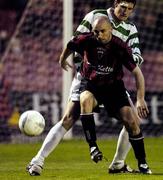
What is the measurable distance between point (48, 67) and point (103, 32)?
7950 mm

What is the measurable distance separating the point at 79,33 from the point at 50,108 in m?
6.51

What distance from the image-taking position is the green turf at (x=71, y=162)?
27.3ft

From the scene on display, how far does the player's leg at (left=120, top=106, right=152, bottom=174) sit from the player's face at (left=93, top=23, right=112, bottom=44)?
27.0 inches

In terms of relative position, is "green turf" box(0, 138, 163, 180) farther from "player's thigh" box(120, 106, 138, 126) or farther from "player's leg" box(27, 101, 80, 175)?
"player's thigh" box(120, 106, 138, 126)

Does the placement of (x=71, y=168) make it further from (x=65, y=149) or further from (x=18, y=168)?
(x=65, y=149)

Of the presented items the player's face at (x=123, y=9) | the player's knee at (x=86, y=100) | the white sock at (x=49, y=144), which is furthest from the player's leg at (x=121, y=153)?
the player's face at (x=123, y=9)

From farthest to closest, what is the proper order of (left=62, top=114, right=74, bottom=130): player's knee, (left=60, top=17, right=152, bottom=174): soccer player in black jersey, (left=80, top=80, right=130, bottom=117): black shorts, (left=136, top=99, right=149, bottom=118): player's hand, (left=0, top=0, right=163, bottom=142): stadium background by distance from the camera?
(left=0, top=0, right=163, bottom=142): stadium background < (left=62, top=114, right=74, bottom=130): player's knee < (left=80, top=80, right=130, bottom=117): black shorts < (left=60, top=17, right=152, bottom=174): soccer player in black jersey < (left=136, top=99, right=149, bottom=118): player's hand

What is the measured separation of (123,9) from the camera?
8570mm

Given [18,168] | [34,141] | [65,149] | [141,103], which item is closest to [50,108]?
[34,141]

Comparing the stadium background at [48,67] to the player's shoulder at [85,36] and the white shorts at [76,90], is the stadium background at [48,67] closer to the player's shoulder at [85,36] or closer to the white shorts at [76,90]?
the white shorts at [76,90]

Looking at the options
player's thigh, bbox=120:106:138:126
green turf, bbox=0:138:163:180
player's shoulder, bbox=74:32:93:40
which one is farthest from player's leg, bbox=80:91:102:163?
player's shoulder, bbox=74:32:93:40

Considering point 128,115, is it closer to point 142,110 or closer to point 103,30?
point 142,110

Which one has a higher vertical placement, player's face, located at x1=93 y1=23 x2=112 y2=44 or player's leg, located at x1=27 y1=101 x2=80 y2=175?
player's face, located at x1=93 y1=23 x2=112 y2=44

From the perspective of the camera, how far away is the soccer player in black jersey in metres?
8.20
